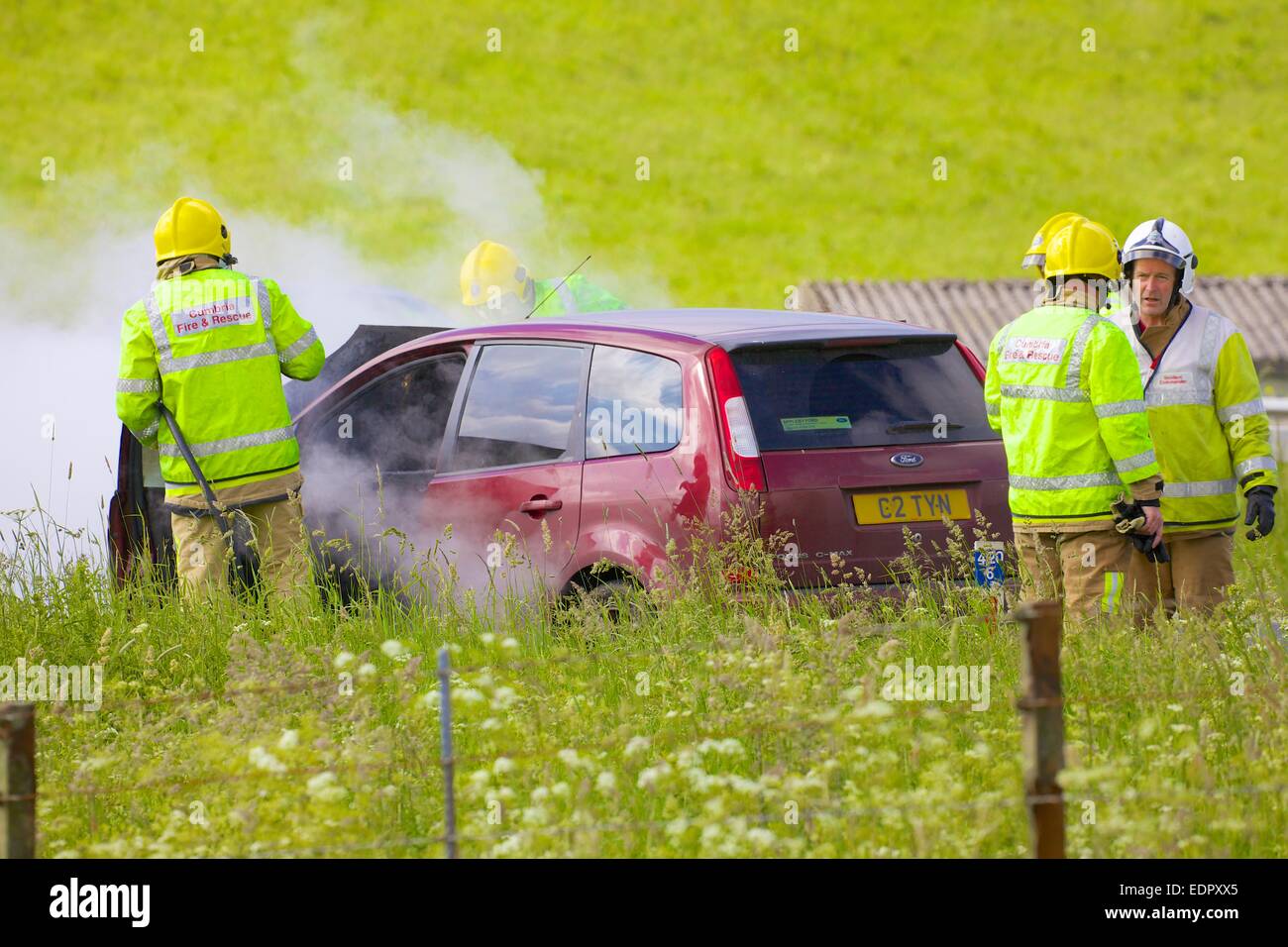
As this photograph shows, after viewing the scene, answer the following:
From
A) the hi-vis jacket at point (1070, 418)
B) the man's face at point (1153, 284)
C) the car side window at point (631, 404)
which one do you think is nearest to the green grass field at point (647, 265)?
the hi-vis jacket at point (1070, 418)

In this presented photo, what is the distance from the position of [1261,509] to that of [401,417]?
135 inches

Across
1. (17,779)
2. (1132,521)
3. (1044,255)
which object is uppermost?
(1044,255)

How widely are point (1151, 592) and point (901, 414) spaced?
1.28 metres

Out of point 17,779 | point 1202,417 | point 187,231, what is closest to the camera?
point 17,779

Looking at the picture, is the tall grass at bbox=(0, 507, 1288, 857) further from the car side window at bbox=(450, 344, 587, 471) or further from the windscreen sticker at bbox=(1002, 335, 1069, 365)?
the windscreen sticker at bbox=(1002, 335, 1069, 365)

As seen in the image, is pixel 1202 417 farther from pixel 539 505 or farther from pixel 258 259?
pixel 258 259

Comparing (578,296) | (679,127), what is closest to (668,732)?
(578,296)

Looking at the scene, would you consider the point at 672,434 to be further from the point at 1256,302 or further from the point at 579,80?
the point at 579,80

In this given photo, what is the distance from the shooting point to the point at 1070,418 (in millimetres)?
6012

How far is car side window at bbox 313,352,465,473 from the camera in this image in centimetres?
706

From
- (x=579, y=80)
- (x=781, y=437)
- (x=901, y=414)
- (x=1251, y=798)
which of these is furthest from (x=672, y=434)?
(x=579, y=80)

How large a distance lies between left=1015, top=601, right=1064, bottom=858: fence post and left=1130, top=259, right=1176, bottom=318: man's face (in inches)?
122

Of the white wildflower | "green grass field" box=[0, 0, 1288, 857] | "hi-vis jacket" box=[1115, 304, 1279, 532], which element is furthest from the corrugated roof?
the white wildflower
